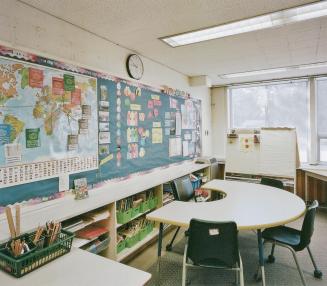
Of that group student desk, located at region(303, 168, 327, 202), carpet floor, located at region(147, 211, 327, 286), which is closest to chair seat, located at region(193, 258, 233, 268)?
carpet floor, located at region(147, 211, 327, 286)

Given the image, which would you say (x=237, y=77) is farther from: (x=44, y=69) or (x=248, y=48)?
(x=44, y=69)

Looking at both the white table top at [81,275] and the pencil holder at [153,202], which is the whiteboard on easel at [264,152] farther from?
the white table top at [81,275]

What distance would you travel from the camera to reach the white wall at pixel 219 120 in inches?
239

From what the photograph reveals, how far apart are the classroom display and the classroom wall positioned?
0.61 feet

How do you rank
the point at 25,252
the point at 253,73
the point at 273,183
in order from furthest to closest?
the point at 253,73, the point at 273,183, the point at 25,252

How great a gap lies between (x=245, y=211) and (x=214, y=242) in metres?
0.61

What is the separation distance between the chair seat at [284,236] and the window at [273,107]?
3147mm

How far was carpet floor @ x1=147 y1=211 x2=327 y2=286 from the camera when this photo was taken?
2584 millimetres

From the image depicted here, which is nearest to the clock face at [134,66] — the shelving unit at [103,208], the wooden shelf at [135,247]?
the shelving unit at [103,208]

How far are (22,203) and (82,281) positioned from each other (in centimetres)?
113

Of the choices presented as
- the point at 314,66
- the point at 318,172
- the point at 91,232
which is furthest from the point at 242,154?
the point at 91,232

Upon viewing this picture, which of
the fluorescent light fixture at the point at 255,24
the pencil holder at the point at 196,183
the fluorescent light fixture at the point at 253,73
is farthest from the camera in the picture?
the fluorescent light fixture at the point at 253,73

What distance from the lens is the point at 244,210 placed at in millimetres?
2467

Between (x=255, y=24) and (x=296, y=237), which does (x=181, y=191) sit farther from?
(x=255, y=24)
